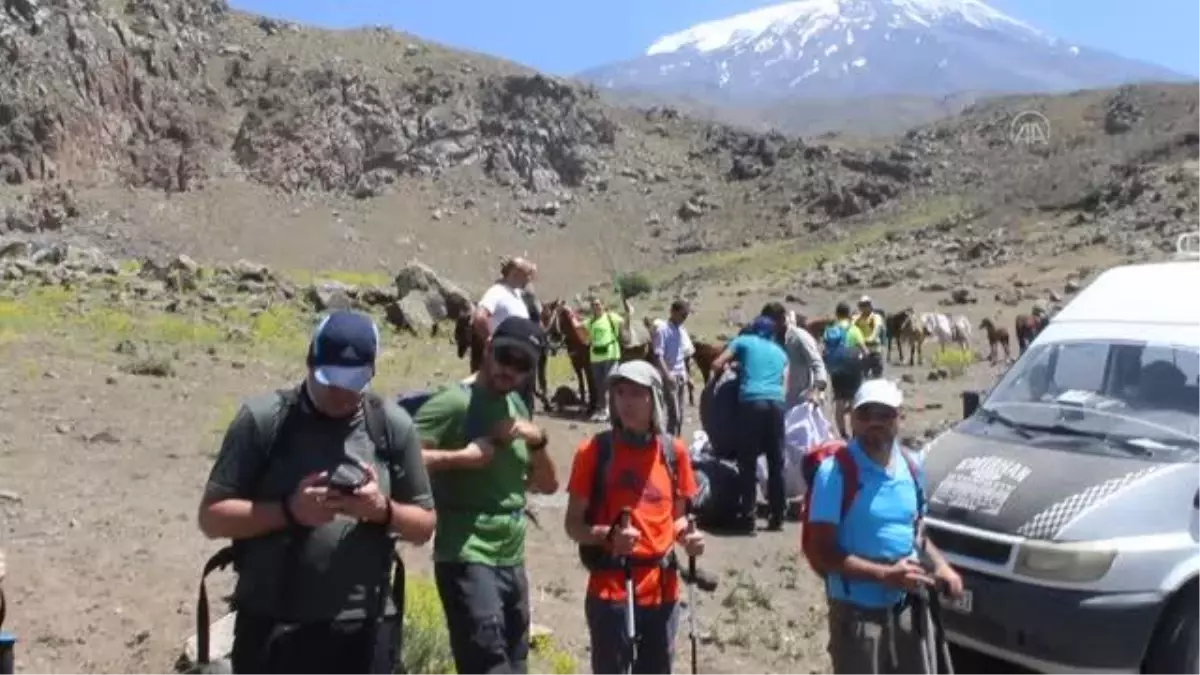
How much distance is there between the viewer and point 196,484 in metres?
11.7

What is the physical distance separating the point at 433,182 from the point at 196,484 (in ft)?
242

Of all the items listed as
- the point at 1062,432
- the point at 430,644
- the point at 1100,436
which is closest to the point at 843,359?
the point at 1062,432

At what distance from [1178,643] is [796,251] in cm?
6457

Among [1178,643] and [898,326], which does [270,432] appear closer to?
[1178,643]

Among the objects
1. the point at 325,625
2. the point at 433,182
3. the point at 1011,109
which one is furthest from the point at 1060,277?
the point at 1011,109

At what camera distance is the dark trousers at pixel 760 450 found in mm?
10375

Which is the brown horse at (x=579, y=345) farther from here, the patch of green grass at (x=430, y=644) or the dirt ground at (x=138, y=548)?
the patch of green grass at (x=430, y=644)

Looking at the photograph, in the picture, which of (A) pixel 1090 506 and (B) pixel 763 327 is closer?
(A) pixel 1090 506

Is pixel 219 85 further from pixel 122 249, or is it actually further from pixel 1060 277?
pixel 1060 277

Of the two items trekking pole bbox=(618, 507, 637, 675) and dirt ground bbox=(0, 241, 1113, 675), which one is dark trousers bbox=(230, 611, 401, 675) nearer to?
trekking pole bbox=(618, 507, 637, 675)

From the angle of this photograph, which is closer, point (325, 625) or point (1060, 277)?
point (325, 625)

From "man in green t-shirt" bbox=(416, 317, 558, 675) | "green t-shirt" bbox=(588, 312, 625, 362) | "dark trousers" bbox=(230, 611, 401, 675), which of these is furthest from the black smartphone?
"green t-shirt" bbox=(588, 312, 625, 362)

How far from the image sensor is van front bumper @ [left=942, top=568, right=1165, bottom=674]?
20.2ft

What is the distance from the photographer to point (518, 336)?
16.8ft
